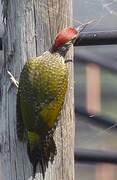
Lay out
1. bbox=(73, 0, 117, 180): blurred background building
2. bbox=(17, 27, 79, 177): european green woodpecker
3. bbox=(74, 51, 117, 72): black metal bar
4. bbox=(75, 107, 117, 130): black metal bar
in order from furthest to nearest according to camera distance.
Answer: bbox=(74, 51, 117, 72): black metal bar, bbox=(75, 107, 117, 130): black metal bar, bbox=(73, 0, 117, 180): blurred background building, bbox=(17, 27, 79, 177): european green woodpecker

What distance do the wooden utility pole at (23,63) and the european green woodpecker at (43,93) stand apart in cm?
5

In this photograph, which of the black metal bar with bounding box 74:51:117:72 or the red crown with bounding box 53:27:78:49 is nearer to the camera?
the red crown with bounding box 53:27:78:49

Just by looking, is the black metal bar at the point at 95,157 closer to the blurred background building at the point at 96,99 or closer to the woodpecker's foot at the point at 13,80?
the blurred background building at the point at 96,99

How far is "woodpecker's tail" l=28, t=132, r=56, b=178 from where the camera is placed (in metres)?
2.03

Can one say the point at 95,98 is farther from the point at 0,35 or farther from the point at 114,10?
the point at 0,35

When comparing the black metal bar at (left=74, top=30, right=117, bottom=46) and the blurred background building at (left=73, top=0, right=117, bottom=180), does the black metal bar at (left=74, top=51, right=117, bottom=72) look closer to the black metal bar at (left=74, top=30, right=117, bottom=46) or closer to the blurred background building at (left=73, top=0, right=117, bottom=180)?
the blurred background building at (left=73, top=0, right=117, bottom=180)

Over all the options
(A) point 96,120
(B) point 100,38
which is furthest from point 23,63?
(A) point 96,120

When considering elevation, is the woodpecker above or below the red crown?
below

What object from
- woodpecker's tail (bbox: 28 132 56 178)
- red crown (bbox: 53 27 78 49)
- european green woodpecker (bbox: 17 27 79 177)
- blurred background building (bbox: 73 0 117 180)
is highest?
red crown (bbox: 53 27 78 49)

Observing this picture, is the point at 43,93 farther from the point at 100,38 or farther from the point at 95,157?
the point at 95,157

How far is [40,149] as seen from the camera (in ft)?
6.67

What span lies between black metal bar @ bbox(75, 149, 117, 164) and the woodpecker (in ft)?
3.85

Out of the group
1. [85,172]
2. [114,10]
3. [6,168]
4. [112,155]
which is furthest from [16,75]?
[85,172]

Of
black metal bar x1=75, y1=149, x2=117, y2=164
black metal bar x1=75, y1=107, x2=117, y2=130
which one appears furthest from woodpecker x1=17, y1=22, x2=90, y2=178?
black metal bar x1=75, y1=107, x2=117, y2=130
